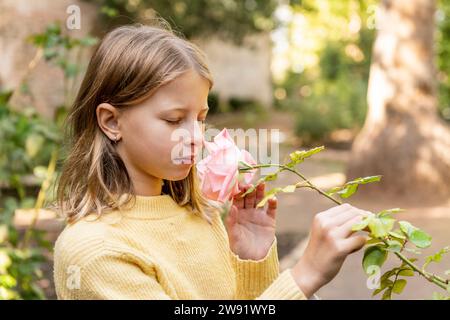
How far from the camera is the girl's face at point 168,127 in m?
1.26

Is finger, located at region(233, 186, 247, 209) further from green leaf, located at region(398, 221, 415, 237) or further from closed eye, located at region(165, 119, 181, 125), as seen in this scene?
green leaf, located at region(398, 221, 415, 237)

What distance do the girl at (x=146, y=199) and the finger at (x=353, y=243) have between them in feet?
1.35

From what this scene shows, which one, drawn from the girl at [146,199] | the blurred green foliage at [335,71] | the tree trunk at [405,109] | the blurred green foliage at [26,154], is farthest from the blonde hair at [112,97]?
the tree trunk at [405,109]

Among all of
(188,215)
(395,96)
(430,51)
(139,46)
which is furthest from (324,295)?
(430,51)

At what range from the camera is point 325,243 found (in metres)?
0.98

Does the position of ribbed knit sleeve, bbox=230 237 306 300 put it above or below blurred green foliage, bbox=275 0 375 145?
above

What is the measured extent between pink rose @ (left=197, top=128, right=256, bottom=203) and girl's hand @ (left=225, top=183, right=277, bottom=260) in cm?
21

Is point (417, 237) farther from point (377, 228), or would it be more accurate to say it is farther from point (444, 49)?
point (444, 49)

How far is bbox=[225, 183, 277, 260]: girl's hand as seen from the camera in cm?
142

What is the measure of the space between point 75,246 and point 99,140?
31 centimetres

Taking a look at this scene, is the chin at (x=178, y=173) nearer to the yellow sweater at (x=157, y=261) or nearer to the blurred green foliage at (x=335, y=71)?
the yellow sweater at (x=157, y=261)

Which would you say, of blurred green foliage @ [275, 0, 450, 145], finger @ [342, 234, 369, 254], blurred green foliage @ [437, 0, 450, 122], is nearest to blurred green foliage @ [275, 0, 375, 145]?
blurred green foliage @ [275, 0, 450, 145]

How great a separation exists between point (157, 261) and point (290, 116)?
61.2 ft

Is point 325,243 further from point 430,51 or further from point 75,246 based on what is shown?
point 430,51
